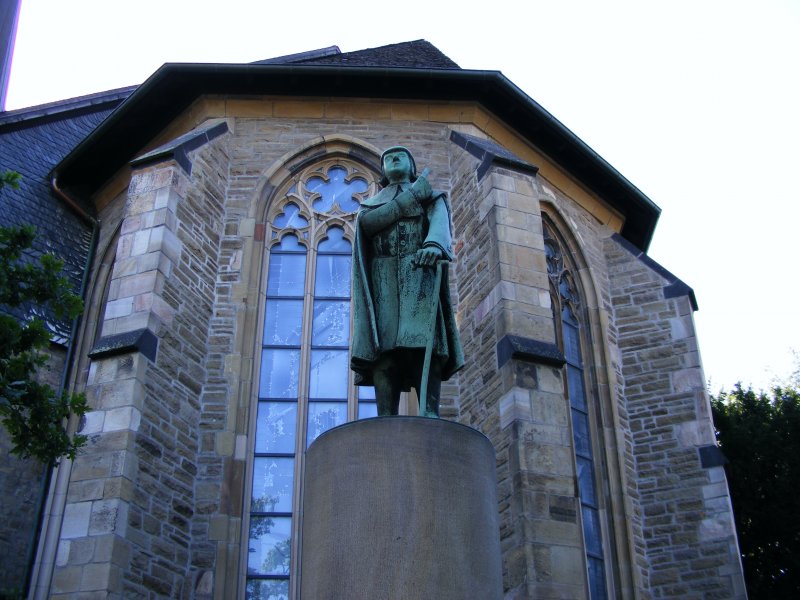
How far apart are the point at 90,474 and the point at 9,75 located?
13.0 meters

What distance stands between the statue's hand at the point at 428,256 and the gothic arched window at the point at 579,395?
6612 millimetres

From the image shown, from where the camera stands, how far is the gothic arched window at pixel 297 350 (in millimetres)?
10258

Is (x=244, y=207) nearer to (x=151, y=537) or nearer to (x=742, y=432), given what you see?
(x=151, y=537)

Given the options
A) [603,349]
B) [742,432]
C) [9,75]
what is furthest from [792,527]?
[9,75]

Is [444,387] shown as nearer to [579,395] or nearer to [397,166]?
[579,395]

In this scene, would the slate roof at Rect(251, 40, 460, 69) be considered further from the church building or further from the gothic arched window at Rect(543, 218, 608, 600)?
the gothic arched window at Rect(543, 218, 608, 600)

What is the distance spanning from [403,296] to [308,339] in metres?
5.71

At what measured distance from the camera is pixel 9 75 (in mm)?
19453

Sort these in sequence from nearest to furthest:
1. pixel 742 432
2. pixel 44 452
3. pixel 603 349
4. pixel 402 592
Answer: pixel 402 592, pixel 44 452, pixel 603 349, pixel 742 432

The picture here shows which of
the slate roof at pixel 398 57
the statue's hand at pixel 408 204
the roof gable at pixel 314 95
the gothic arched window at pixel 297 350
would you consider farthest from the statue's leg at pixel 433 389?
the slate roof at pixel 398 57

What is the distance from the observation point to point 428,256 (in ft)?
19.1

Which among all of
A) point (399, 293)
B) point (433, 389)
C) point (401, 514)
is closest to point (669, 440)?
point (433, 389)

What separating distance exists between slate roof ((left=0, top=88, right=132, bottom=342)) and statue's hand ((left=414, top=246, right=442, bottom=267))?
334 inches

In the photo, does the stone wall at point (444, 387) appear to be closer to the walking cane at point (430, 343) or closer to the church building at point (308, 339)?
the church building at point (308, 339)
